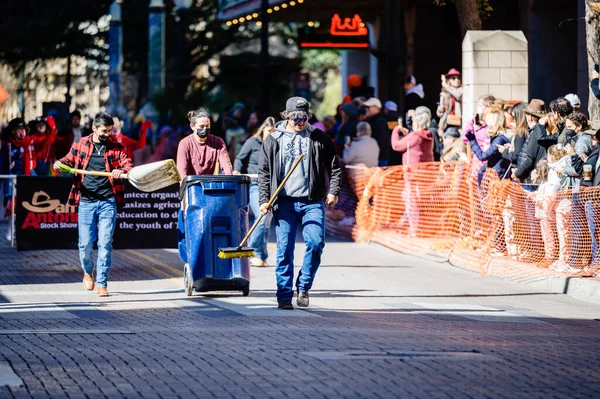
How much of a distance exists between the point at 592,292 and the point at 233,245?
361 centimetres

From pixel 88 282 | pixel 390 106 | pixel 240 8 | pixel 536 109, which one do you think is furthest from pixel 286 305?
pixel 240 8

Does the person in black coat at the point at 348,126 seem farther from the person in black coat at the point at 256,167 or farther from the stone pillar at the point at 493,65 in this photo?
the person in black coat at the point at 256,167

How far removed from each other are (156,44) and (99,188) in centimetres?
Result: 2162

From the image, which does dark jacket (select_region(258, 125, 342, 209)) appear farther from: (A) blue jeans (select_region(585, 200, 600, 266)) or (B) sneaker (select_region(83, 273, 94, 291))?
(A) blue jeans (select_region(585, 200, 600, 266))

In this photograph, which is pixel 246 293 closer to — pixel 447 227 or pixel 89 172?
pixel 89 172

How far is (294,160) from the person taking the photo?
12.6 m

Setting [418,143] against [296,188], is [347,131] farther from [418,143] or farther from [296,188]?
[296,188]

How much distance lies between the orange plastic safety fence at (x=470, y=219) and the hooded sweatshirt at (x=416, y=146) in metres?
0.31

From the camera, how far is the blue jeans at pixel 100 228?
45.8 ft

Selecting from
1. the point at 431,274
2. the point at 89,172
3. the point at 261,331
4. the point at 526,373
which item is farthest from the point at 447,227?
the point at 526,373

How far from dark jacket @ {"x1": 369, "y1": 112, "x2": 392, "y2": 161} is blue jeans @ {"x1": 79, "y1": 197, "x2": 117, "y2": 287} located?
925 centimetres

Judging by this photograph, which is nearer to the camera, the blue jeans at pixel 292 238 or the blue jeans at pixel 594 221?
the blue jeans at pixel 292 238

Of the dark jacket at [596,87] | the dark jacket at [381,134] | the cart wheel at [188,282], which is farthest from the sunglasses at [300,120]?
the dark jacket at [381,134]

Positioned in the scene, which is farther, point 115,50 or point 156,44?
point 115,50
